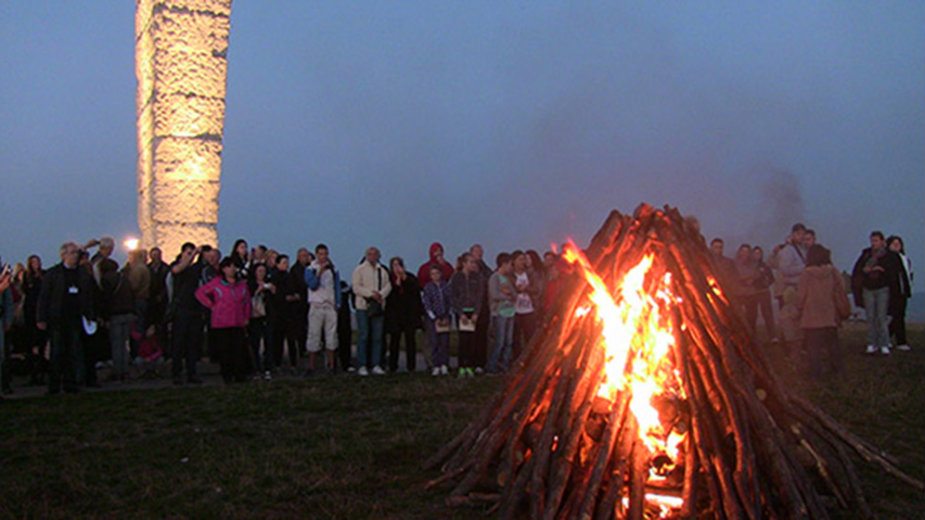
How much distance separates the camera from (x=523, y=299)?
36.7 ft

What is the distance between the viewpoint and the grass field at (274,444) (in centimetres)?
470

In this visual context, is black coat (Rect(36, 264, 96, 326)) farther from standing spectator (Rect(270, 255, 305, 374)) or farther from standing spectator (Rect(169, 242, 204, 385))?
standing spectator (Rect(270, 255, 305, 374))

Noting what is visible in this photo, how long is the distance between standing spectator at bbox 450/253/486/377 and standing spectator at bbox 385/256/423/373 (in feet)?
2.15

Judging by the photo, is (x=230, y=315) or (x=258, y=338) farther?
(x=258, y=338)

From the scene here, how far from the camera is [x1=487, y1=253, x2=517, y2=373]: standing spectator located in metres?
10.6

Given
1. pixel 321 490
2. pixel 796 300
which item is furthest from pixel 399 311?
pixel 321 490

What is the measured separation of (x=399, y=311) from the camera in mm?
11156

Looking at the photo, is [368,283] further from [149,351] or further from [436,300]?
[149,351]

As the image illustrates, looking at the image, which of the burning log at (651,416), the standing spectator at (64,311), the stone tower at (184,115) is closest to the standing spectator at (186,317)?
the standing spectator at (64,311)

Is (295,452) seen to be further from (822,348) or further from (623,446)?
(822,348)

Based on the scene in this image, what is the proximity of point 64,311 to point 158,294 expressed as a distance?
6.60ft

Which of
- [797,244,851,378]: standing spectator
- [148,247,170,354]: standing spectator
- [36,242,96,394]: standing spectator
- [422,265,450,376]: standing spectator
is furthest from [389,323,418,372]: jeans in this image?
[797,244,851,378]: standing spectator

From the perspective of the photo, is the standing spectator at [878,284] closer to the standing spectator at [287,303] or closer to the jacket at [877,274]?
the jacket at [877,274]

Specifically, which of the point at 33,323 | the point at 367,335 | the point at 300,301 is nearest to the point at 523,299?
the point at 367,335
